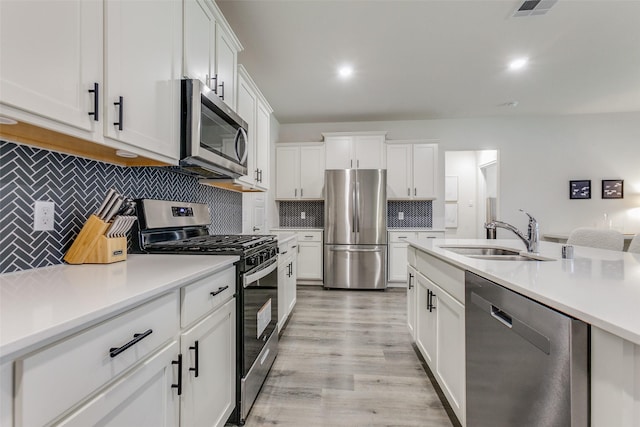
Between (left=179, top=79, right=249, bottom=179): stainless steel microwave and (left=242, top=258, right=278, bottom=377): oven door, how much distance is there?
69cm

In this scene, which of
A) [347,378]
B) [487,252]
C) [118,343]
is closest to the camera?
[118,343]

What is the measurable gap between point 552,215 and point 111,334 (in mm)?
5989

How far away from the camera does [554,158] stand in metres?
4.75

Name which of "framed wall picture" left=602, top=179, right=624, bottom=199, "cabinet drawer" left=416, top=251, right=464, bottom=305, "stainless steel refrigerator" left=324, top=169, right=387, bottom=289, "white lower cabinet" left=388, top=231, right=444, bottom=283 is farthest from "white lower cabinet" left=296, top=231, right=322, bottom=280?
"framed wall picture" left=602, top=179, right=624, bottom=199

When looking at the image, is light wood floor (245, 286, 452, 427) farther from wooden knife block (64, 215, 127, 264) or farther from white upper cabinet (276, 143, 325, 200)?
white upper cabinet (276, 143, 325, 200)

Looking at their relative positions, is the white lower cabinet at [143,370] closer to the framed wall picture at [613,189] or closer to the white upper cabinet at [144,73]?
the white upper cabinet at [144,73]

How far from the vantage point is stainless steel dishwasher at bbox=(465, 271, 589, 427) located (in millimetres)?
708

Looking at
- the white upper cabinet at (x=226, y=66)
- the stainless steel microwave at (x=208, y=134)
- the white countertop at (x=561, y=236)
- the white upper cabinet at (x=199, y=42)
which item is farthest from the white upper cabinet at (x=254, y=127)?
the white countertop at (x=561, y=236)

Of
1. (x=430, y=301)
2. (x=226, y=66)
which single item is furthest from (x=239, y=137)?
(x=430, y=301)

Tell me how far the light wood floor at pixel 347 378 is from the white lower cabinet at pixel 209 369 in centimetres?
36

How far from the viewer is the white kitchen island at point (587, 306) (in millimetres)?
601

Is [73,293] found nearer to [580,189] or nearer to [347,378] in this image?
[347,378]

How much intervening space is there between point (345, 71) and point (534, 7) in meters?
1.72

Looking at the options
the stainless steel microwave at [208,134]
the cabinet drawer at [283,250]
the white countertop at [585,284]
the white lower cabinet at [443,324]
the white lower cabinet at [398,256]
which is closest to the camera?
the white countertop at [585,284]
